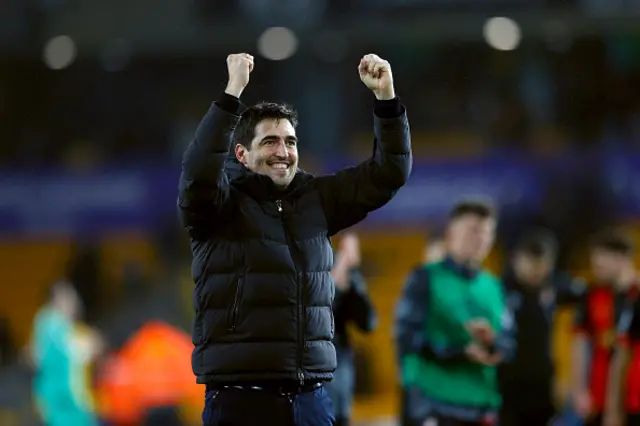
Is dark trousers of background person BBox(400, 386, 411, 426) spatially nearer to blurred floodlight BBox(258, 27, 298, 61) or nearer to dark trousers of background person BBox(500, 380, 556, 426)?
dark trousers of background person BBox(500, 380, 556, 426)

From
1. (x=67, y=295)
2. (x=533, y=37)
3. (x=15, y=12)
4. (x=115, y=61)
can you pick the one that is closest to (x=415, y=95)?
(x=533, y=37)

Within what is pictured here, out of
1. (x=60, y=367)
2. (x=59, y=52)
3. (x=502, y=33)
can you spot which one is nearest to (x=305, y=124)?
(x=502, y=33)

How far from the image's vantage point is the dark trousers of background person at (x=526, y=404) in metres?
9.12

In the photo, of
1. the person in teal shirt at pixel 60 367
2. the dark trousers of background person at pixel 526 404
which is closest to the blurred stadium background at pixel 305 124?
the person in teal shirt at pixel 60 367

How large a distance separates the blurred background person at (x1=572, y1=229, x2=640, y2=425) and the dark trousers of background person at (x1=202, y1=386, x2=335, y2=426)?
455cm

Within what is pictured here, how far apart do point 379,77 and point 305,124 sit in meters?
18.2

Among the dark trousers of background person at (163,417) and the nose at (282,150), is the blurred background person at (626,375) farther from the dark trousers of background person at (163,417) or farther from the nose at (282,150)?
the nose at (282,150)

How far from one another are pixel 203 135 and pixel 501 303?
369 centimetres

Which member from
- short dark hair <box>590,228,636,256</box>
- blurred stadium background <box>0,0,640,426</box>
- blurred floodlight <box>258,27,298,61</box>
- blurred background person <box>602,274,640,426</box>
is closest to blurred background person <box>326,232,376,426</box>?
blurred background person <box>602,274,640,426</box>

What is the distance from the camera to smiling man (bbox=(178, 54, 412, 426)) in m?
4.88

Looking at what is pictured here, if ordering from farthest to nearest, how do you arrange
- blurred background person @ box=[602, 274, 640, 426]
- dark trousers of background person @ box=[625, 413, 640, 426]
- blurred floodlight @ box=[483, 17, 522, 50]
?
blurred floodlight @ box=[483, 17, 522, 50]
dark trousers of background person @ box=[625, 413, 640, 426]
blurred background person @ box=[602, 274, 640, 426]

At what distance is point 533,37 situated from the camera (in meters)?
22.6

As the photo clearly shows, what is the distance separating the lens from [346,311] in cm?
779

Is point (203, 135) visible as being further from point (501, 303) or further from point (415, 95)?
point (415, 95)
